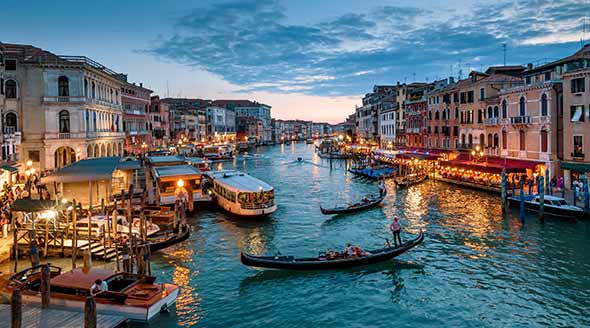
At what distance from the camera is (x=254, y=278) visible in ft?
53.1

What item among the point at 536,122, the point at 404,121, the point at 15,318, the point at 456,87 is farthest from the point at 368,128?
the point at 15,318

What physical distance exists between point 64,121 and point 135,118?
2537 cm

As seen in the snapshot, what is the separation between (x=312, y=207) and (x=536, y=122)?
16147mm

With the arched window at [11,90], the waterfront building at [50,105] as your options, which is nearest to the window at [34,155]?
the waterfront building at [50,105]

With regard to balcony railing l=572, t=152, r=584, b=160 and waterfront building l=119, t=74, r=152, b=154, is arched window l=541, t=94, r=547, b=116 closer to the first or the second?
balcony railing l=572, t=152, r=584, b=160

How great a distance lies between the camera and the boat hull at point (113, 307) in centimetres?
1198

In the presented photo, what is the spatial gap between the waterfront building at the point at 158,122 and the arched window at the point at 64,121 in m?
35.6

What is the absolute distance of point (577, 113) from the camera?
2778 centimetres

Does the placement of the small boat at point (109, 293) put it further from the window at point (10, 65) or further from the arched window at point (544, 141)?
the arched window at point (544, 141)

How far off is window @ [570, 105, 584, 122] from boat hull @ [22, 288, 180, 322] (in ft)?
84.3

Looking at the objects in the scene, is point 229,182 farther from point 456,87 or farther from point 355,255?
point 456,87

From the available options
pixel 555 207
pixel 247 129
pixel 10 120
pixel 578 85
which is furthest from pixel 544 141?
pixel 247 129

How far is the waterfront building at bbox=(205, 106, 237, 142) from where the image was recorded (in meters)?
114

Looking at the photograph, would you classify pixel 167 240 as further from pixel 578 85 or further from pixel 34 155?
pixel 578 85
